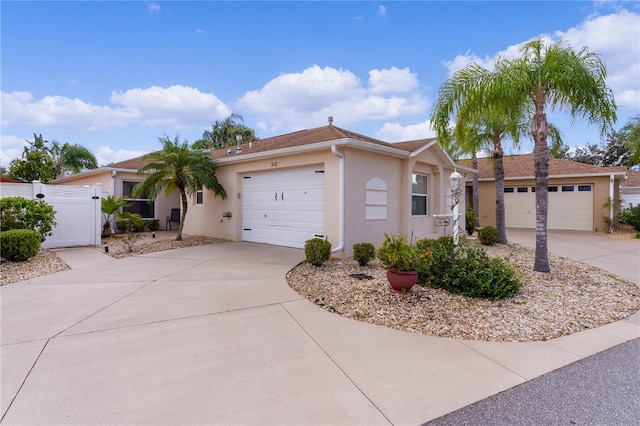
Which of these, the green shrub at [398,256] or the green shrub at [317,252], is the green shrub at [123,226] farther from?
the green shrub at [398,256]

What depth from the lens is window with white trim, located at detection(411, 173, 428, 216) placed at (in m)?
10.8

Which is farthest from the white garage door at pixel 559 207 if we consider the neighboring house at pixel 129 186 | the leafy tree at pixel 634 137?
the neighboring house at pixel 129 186

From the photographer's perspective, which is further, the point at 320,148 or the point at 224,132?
the point at 224,132

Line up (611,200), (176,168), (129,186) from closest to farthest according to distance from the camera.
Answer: (176,168) → (129,186) → (611,200)

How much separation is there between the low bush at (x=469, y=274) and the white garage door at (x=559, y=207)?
602 inches

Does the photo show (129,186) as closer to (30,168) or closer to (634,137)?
(30,168)

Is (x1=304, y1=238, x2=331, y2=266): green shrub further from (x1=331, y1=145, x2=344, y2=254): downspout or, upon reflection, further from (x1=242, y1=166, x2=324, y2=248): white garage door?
(x1=242, y1=166, x2=324, y2=248): white garage door

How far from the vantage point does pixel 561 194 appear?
17125mm

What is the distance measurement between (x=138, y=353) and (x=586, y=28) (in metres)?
11.0

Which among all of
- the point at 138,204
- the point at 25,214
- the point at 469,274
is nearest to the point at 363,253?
the point at 469,274

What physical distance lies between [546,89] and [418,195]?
5.11m

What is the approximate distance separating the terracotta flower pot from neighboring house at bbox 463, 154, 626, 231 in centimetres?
1251

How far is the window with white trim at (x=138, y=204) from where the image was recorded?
14.3m

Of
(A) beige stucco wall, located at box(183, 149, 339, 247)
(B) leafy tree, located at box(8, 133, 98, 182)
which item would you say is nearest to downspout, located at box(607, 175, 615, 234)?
(A) beige stucco wall, located at box(183, 149, 339, 247)
